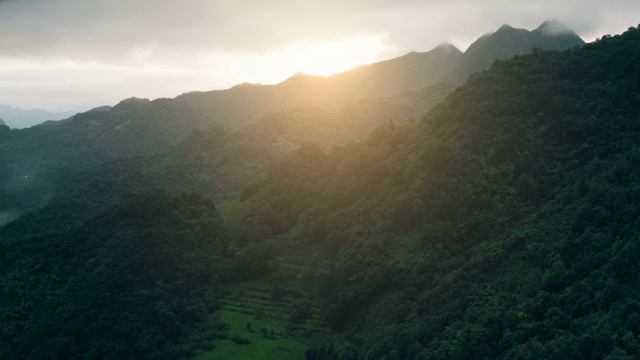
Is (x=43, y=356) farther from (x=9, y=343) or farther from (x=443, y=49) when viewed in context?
(x=443, y=49)

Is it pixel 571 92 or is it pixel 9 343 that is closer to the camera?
pixel 9 343

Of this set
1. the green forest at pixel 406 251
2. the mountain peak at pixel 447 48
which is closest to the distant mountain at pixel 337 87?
the mountain peak at pixel 447 48

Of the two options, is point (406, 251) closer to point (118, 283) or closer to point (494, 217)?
point (494, 217)

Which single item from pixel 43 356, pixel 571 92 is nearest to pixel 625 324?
pixel 571 92

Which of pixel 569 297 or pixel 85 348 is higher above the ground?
pixel 569 297

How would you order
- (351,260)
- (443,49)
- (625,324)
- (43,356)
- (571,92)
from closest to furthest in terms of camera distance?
(625,324) → (43,356) → (351,260) → (571,92) → (443,49)

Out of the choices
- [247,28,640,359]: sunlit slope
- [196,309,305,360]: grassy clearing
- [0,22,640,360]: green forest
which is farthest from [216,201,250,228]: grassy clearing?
[196,309,305,360]: grassy clearing
